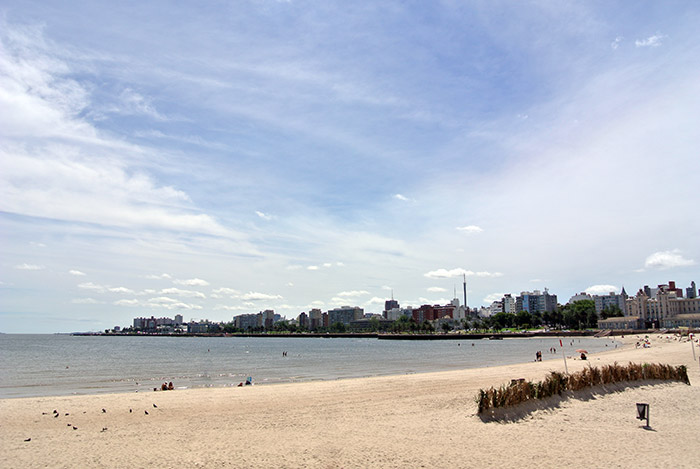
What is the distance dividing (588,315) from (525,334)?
37.0m

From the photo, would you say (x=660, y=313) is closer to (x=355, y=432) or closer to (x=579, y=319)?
(x=579, y=319)

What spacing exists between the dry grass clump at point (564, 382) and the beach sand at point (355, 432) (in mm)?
505

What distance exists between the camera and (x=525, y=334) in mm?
174625

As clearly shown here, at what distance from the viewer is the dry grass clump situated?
17.5 m

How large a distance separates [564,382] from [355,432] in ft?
32.4

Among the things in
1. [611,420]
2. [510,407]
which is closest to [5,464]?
[510,407]

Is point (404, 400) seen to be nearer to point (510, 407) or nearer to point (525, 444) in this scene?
point (510, 407)

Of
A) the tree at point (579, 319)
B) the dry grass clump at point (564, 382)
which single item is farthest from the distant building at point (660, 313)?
the dry grass clump at point (564, 382)

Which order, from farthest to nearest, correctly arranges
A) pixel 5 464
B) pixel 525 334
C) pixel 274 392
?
pixel 525 334, pixel 274 392, pixel 5 464

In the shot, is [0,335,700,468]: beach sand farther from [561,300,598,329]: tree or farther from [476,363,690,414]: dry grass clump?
[561,300,598,329]: tree

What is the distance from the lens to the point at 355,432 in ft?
52.1

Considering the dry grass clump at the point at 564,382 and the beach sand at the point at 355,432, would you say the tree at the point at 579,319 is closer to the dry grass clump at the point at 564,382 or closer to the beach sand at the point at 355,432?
the dry grass clump at the point at 564,382

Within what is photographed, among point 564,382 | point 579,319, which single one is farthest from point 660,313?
point 564,382

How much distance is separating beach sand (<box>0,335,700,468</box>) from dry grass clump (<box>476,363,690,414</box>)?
505 mm
